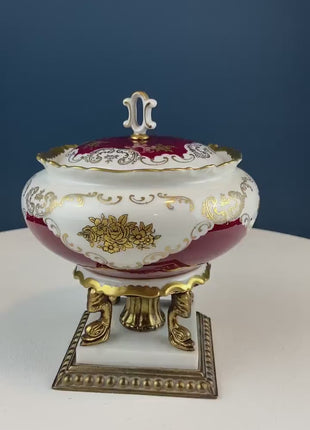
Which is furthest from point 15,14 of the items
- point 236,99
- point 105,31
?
point 236,99

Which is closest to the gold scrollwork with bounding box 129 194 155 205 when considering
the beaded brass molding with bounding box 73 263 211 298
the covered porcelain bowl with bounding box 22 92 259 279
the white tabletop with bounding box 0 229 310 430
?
the covered porcelain bowl with bounding box 22 92 259 279

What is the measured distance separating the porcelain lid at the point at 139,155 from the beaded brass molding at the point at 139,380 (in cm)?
25

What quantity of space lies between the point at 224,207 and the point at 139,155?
11cm

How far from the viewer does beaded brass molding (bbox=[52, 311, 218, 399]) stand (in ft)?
2.02

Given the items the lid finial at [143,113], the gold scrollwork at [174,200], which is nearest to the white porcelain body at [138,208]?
the gold scrollwork at [174,200]

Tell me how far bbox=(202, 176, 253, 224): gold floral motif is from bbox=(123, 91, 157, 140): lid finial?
0.14m

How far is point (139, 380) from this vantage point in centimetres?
63

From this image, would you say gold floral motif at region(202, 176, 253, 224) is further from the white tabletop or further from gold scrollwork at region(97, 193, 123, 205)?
the white tabletop

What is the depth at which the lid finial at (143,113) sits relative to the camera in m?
0.65

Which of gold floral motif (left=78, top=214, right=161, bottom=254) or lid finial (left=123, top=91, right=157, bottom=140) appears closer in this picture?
gold floral motif (left=78, top=214, right=161, bottom=254)

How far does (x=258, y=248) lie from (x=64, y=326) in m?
0.47

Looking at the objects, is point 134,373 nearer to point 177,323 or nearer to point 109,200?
point 177,323

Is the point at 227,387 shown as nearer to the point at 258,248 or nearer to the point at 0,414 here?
the point at 0,414

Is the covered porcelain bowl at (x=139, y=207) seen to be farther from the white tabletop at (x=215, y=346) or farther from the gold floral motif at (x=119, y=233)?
the white tabletop at (x=215, y=346)
